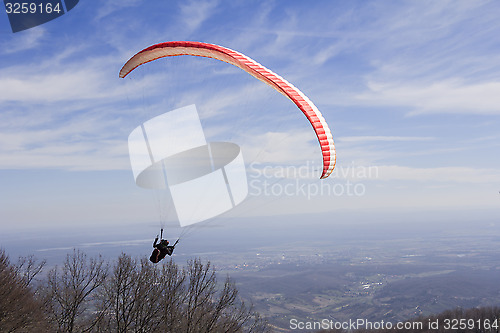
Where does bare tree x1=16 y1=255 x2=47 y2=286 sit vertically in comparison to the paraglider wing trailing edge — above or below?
below

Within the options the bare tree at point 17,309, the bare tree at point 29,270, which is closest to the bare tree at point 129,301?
the bare tree at point 17,309

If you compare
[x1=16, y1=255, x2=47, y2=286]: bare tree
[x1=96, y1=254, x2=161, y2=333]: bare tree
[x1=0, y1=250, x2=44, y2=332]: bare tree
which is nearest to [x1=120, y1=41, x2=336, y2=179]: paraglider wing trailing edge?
[x1=96, y1=254, x2=161, y2=333]: bare tree

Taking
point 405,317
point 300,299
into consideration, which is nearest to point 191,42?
point 405,317

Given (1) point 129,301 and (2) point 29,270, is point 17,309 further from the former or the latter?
(2) point 29,270

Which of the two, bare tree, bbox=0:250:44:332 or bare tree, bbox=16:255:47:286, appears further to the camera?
bare tree, bbox=16:255:47:286

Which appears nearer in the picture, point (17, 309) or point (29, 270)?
point (17, 309)

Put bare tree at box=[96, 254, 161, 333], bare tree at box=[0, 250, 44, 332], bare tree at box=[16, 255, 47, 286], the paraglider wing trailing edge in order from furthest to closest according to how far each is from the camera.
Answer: bare tree at box=[16, 255, 47, 286] < bare tree at box=[96, 254, 161, 333] < bare tree at box=[0, 250, 44, 332] < the paraglider wing trailing edge

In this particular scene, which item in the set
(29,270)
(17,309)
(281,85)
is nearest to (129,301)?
(17,309)

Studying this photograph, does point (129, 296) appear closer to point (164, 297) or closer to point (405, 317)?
point (164, 297)

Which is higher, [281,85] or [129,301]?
[281,85]

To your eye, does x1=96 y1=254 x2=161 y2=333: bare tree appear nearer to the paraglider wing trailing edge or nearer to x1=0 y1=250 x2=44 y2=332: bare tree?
x1=0 y1=250 x2=44 y2=332: bare tree

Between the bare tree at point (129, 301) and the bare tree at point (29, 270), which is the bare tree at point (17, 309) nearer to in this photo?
the bare tree at point (29, 270)
